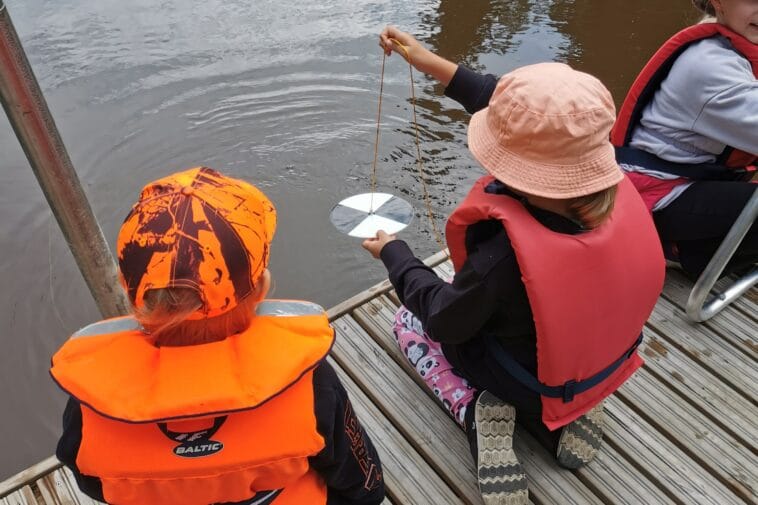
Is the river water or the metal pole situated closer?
the metal pole

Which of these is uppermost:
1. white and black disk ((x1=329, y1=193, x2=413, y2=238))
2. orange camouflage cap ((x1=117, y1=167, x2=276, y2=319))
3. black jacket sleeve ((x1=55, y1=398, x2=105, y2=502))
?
orange camouflage cap ((x1=117, y1=167, x2=276, y2=319))

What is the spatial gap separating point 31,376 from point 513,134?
3.17m

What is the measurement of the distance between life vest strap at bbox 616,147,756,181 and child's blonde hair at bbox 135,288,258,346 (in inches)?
81.3

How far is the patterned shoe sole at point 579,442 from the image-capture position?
205 cm

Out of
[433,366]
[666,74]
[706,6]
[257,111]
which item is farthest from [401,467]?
[257,111]

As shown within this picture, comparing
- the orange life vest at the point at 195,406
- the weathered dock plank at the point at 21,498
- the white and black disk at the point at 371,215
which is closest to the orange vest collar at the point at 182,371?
the orange life vest at the point at 195,406

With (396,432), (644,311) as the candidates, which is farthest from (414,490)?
(644,311)

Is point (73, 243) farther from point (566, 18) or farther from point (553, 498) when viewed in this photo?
point (566, 18)

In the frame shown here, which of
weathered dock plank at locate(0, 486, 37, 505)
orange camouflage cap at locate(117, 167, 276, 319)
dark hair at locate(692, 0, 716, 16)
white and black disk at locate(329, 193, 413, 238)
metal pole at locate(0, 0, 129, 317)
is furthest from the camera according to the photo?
white and black disk at locate(329, 193, 413, 238)

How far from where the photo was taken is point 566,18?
7465 mm

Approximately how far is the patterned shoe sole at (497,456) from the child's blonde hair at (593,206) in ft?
2.42

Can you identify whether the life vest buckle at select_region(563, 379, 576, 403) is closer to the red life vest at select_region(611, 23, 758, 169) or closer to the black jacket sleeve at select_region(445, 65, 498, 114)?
the black jacket sleeve at select_region(445, 65, 498, 114)

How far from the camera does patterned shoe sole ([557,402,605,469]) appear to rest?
6.73ft

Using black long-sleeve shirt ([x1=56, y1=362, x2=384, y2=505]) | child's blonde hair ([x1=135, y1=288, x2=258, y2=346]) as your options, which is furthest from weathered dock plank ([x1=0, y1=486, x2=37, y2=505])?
child's blonde hair ([x1=135, y1=288, x2=258, y2=346])
